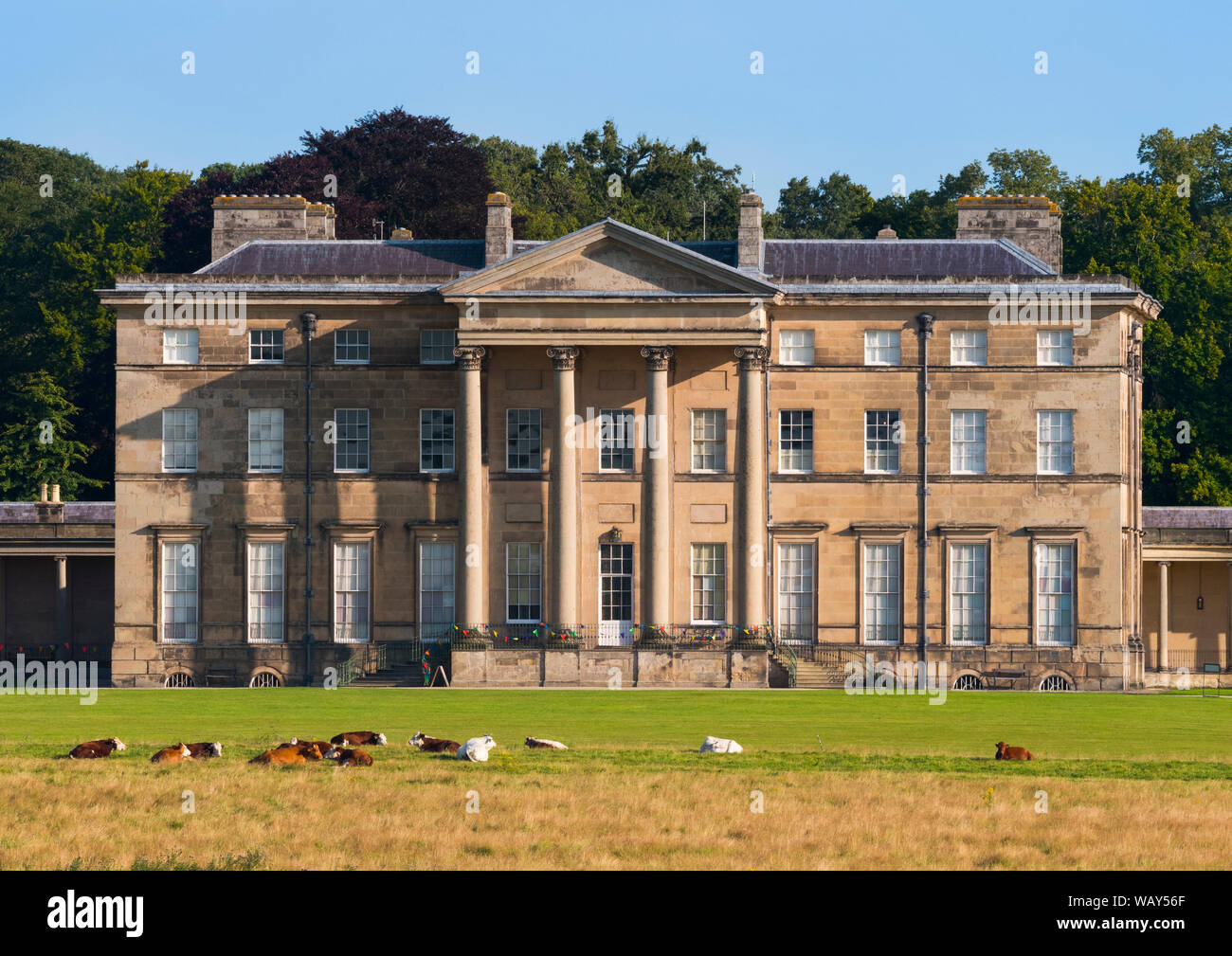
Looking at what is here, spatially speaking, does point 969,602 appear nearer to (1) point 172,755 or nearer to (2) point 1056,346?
(2) point 1056,346

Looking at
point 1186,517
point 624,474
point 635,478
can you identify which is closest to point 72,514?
point 624,474

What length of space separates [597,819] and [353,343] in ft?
112

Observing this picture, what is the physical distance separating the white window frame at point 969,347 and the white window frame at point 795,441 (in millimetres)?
4506

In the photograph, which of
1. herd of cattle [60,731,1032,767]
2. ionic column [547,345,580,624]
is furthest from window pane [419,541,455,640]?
herd of cattle [60,731,1032,767]

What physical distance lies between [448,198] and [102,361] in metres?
16.4

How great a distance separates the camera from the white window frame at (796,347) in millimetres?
56531

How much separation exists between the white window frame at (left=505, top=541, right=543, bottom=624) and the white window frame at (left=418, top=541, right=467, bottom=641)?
1.69 m

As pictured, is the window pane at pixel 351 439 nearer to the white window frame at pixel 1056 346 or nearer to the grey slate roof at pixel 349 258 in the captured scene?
the grey slate roof at pixel 349 258

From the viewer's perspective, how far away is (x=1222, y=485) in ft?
241

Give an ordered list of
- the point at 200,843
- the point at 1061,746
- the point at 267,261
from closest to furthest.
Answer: the point at 200,843 → the point at 1061,746 → the point at 267,261

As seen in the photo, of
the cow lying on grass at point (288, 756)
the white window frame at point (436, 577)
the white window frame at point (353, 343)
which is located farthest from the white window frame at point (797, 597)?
the cow lying on grass at point (288, 756)

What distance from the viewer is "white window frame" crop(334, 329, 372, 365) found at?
56.9 meters

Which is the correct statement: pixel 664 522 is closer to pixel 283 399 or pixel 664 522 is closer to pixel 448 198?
pixel 283 399
